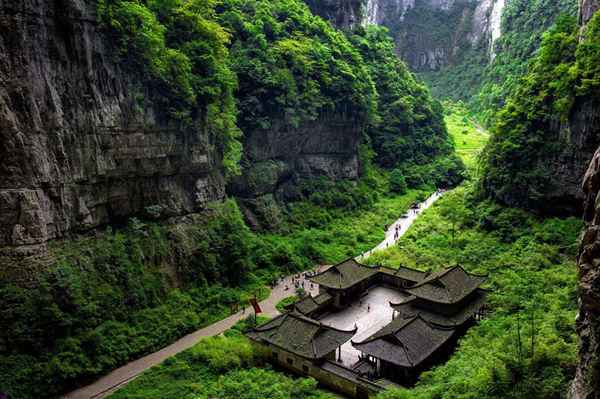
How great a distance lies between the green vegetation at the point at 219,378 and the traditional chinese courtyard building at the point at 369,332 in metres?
1.33

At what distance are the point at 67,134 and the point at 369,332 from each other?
2354cm

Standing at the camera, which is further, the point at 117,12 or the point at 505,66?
the point at 505,66

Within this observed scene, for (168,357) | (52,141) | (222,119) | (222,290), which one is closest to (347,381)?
(168,357)

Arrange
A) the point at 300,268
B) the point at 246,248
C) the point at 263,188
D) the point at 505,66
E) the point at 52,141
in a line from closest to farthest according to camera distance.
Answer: the point at 52,141
the point at 246,248
the point at 300,268
the point at 263,188
the point at 505,66

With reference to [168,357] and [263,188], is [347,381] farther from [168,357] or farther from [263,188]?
[263,188]

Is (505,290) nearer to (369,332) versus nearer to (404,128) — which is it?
(369,332)

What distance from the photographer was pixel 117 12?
106ft

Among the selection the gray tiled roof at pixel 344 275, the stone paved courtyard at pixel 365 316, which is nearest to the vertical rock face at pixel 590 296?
the stone paved courtyard at pixel 365 316

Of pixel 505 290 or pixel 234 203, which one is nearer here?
pixel 505 290

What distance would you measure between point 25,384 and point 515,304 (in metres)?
29.5

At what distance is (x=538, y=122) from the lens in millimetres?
48094

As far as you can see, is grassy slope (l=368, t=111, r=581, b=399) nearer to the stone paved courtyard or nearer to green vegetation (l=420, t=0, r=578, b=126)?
the stone paved courtyard

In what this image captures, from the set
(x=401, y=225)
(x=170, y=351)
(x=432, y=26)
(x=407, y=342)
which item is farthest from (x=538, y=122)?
(x=432, y=26)

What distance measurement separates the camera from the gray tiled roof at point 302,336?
28453mm
